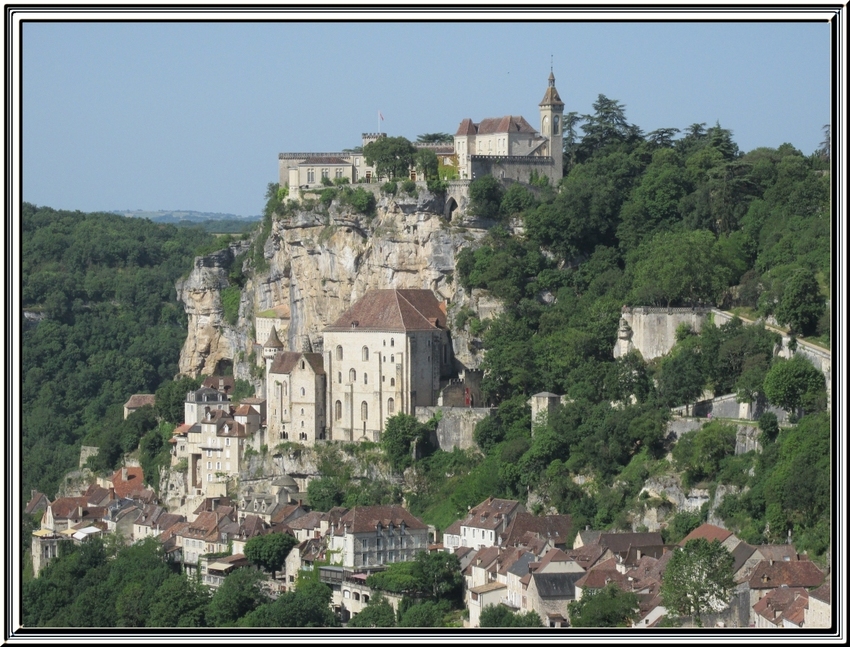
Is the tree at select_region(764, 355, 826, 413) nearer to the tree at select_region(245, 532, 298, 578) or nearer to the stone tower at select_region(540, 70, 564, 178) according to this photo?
the tree at select_region(245, 532, 298, 578)

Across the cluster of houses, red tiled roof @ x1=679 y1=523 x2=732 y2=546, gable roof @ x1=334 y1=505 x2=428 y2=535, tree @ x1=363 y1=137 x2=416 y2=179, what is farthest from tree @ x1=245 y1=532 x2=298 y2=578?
tree @ x1=363 y1=137 x2=416 y2=179

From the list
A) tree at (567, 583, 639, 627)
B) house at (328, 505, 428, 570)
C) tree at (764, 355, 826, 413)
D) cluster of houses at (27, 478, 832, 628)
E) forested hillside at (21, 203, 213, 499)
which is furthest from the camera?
forested hillside at (21, 203, 213, 499)

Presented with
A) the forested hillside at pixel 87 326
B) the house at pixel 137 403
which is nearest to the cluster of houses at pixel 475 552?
the house at pixel 137 403

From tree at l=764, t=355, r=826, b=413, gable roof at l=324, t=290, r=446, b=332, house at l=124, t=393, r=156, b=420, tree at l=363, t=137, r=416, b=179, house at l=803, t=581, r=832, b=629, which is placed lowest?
house at l=803, t=581, r=832, b=629

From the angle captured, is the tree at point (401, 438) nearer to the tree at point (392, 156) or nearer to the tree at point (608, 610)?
the tree at point (392, 156)
